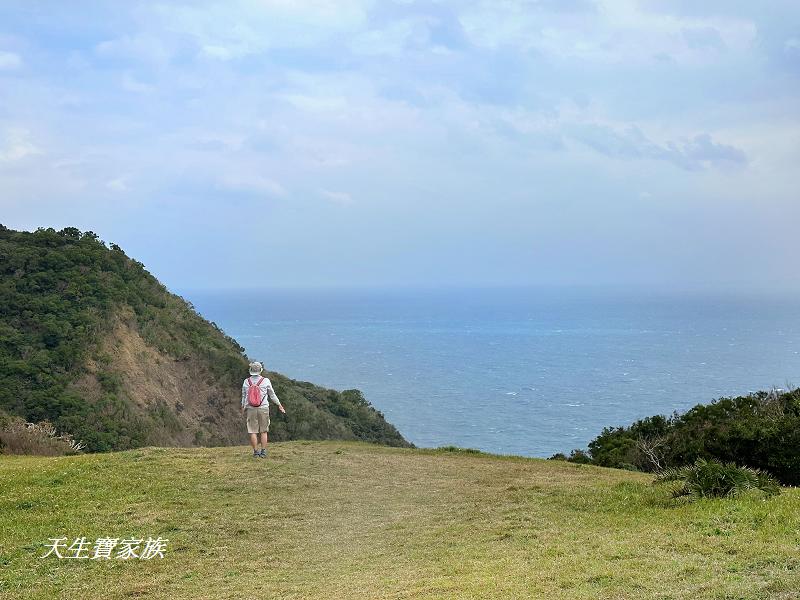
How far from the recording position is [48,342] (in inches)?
1348

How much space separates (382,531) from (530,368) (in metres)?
90.6

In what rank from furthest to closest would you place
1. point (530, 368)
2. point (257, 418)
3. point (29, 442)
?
point (530, 368) → point (29, 442) → point (257, 418)

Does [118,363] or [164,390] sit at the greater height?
[118,363]

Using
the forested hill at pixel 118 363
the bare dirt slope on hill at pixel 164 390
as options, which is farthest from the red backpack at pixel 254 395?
the bare dirt slope on hill at pixel 164 390

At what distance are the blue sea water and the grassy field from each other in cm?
3652

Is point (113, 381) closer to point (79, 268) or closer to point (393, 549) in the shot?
point (79, 268)

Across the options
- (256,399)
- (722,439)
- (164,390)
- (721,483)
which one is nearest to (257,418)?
(256,399)

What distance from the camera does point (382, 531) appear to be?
972cm

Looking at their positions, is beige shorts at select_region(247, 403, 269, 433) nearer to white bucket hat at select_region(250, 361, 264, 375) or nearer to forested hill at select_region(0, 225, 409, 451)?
white bucket hat at select_region(250, 361, 264, 375)

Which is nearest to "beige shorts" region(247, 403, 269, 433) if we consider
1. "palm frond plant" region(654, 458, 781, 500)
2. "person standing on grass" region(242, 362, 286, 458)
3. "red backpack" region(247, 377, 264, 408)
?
"person standing on grass" region(242, 362, 286, 458)

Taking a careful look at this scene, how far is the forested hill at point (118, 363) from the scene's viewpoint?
31.3 meters

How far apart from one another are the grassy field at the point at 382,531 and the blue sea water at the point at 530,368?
120 feet

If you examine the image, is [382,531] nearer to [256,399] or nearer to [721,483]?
[721,483]

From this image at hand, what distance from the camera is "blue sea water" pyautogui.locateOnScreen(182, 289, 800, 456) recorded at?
60250 mm
